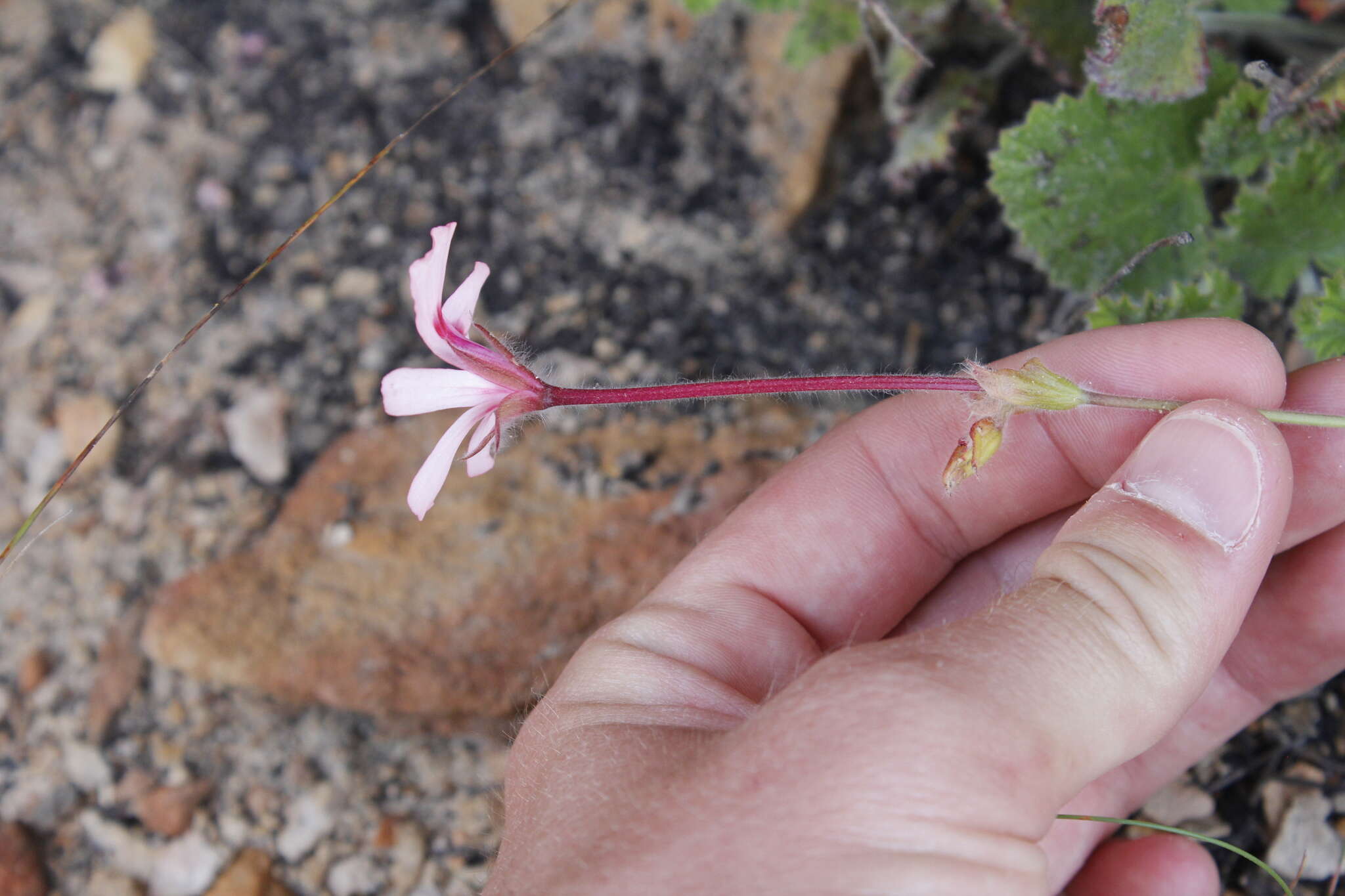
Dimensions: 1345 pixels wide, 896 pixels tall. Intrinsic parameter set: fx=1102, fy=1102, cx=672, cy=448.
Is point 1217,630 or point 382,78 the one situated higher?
point 382,78

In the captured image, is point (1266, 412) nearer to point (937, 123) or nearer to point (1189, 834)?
point (1189, 834)

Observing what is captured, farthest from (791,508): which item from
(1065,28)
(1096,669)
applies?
(1065,28)

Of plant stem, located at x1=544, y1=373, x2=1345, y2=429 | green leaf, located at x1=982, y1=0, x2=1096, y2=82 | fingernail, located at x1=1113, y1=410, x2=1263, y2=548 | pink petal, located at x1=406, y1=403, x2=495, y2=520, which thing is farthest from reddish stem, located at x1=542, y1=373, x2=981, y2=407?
green leaf, located at x1=982, y1=0, x2=1096, y2=82

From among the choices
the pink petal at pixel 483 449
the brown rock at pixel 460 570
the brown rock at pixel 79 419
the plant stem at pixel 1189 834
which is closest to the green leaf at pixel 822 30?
the brown rock at pixel 460 570

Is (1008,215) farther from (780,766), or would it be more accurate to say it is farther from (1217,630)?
(780,766)

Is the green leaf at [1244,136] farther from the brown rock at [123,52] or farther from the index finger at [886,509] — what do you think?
the brown rock at [123,52]
